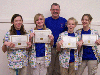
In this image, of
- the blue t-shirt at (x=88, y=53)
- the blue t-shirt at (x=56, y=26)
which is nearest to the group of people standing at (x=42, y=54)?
the blue t-shirt at (x=88, y=53)

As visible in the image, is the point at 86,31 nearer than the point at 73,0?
Yes

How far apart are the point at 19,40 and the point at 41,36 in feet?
A: 1.24

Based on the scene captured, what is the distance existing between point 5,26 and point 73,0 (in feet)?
6.10

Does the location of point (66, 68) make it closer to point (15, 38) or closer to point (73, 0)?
point (15, 38)

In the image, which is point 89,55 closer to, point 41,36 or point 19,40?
point 41,36

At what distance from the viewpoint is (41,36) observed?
1714 mm

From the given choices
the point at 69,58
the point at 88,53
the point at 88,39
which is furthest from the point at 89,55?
the point at 69,58

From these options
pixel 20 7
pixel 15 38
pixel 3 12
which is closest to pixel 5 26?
pixel 3 12

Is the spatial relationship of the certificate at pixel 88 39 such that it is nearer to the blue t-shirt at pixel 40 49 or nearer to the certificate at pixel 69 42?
the certificate at pixel 69 42

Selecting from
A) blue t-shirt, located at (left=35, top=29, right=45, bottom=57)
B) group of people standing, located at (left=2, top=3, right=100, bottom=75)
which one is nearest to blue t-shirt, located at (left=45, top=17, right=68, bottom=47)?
group of people standing, located at (left=2, top=3, right=100, bottom=75)

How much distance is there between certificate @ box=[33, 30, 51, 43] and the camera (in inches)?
66.9

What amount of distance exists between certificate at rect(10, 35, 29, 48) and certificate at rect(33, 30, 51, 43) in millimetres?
153

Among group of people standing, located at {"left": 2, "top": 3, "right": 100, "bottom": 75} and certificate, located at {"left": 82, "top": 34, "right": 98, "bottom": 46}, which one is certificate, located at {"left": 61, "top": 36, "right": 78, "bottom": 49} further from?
certificate, located at {"left": 82, "top": 34, "right": 98, "bottom": 46}

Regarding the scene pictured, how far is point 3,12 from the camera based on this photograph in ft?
8.09
